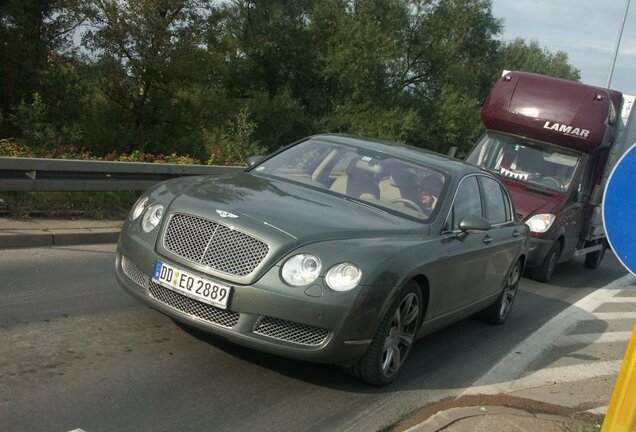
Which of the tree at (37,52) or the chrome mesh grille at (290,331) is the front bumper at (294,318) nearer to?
the chrome mesh grille at (290,331)

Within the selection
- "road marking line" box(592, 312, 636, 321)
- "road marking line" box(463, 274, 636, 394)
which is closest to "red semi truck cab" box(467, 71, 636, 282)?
"road marking line" box(463, 274, 636, 394)

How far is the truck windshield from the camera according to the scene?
40.4ft

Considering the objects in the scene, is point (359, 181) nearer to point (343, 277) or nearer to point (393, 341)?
point (393, 341)

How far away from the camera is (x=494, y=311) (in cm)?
796

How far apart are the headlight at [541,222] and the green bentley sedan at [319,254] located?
516cm

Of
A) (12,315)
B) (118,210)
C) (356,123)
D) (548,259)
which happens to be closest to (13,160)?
(118,210)

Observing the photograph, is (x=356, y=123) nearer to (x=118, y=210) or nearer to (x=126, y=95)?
(x=126, y=95)

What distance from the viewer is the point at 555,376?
6375 millimetres

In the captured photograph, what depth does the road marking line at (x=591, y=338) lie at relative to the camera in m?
7.91

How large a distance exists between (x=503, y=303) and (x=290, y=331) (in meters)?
4.00

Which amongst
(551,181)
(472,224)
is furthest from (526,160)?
(472,224)

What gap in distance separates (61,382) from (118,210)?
627 centimetres

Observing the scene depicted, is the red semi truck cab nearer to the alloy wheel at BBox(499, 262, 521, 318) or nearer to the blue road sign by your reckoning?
the alloy wheel at BBox(499, 262, 521, 318)

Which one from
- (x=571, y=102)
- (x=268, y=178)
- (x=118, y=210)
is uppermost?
(x=571, y=102)
